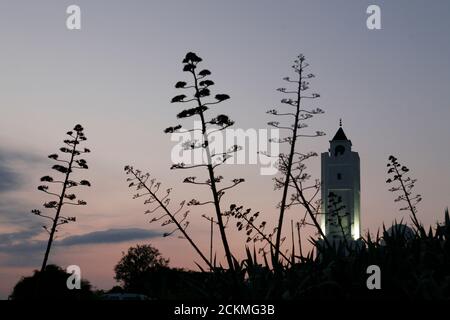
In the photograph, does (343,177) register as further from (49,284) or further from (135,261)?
(49,284)

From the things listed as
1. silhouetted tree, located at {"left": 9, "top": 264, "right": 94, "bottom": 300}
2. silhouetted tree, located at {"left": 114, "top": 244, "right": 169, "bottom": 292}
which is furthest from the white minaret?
silhouetted tree, located at {"left": 9, "top": 264, "right": 94, "bottom": 300}

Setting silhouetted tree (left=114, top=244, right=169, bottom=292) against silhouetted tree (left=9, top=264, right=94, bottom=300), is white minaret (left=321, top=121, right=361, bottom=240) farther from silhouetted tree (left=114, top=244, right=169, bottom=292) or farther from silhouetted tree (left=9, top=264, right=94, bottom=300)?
silhouetted tree (left=9, top=264, right=94, bottom=300)

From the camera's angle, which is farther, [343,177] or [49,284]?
[343,177]

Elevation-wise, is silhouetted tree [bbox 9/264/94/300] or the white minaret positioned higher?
the white minaret

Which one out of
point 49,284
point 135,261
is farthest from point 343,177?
point 49,284

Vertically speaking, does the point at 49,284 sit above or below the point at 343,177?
Answer: below

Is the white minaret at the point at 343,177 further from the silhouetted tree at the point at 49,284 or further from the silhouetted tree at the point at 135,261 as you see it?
the silhouetted tree at the point at 49,284

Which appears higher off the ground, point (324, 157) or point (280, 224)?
point (324, 157)

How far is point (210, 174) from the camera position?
56.2ft

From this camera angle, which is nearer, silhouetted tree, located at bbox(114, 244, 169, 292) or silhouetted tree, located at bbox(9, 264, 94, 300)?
silhouetted tree, located at bbox(9, 264, 94, 300)
